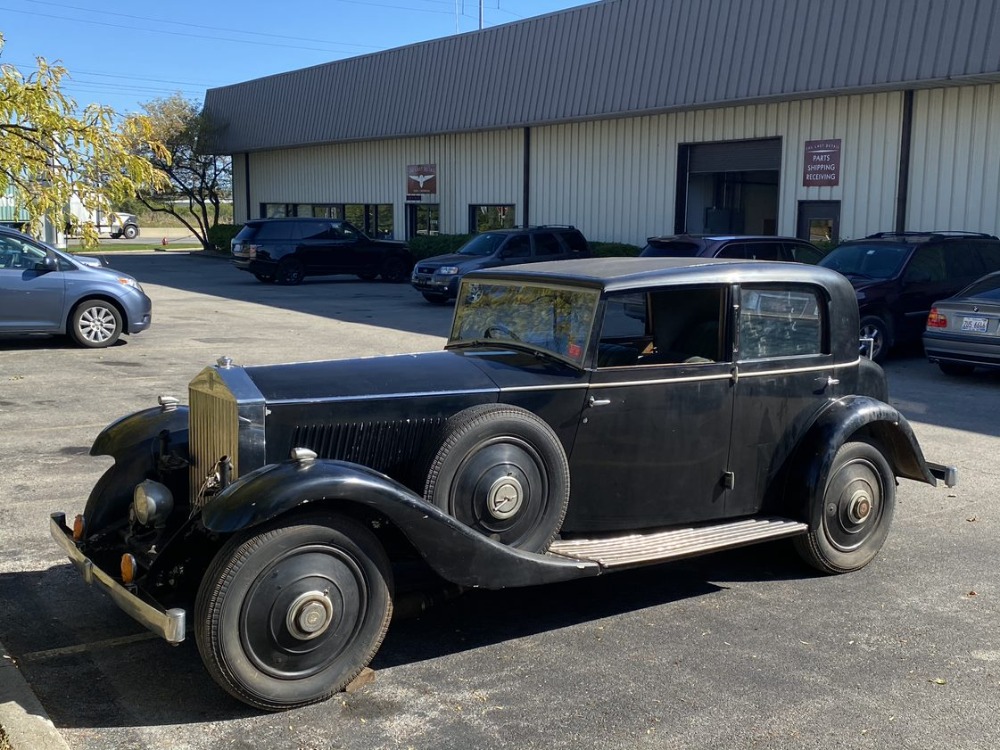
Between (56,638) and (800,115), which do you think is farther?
(800,115)

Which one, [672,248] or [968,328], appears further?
[672,248]

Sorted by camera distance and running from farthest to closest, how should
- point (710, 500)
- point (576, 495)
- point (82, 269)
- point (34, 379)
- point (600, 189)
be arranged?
point (600, 189) → point (82, 269) → point (34, 379) → point (710, 500) → point (576, 495)

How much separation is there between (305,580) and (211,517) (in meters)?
0.45

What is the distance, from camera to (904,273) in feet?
45.0

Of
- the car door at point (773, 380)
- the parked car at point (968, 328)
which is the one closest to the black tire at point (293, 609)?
the car door at point (773, 380)

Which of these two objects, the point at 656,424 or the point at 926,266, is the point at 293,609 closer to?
the point at 656,424

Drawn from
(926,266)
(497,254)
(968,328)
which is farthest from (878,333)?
(497,254)

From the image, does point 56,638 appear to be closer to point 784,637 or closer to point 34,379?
point 784,637

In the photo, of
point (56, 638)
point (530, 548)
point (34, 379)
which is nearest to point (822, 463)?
point (530, 548)

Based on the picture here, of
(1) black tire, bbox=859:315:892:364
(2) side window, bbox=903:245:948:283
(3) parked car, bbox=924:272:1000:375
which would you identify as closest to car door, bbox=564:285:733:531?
(3) parked car, bbox=924:272:1000:375

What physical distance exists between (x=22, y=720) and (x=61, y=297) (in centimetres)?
1076

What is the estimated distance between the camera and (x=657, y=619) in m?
5.11

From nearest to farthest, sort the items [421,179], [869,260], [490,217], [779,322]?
1. [779,322]
2. [869,260]
3. [490,217]
4. [421,179]

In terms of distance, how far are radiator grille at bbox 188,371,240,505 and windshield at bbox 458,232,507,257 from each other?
16.3 metres
